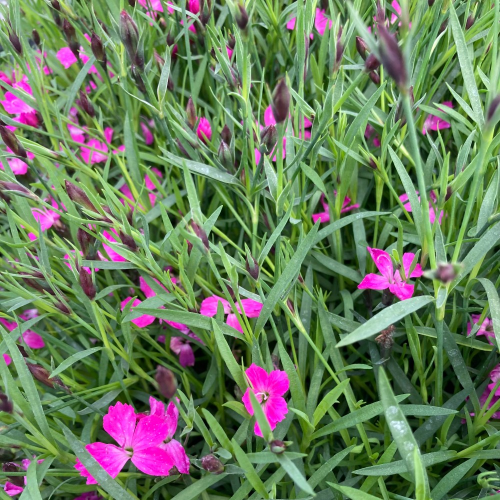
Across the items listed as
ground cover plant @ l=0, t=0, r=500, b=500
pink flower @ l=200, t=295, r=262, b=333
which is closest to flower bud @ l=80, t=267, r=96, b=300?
ground cover plant @ l=0, t=0, r=500, b=500

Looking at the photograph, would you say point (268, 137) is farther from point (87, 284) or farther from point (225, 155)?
point (87, 284)

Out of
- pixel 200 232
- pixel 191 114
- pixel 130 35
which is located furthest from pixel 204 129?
pixel 200 232

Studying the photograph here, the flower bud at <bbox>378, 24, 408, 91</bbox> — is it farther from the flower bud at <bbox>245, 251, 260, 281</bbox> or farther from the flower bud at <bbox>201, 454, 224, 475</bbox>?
the flower bud at <bbox>201, 454, 224, 475</bbox>

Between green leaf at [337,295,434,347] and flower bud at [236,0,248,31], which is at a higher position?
flower bud at [236,0,248,31]

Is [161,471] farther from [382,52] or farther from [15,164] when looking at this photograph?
[15,164]

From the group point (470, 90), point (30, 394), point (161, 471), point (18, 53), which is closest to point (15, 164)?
point (18, 53)

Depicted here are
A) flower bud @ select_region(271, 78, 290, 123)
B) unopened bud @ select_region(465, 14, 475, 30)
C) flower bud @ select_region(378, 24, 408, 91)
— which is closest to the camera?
flower bud @ select_region(378, 24, 408, 91)
